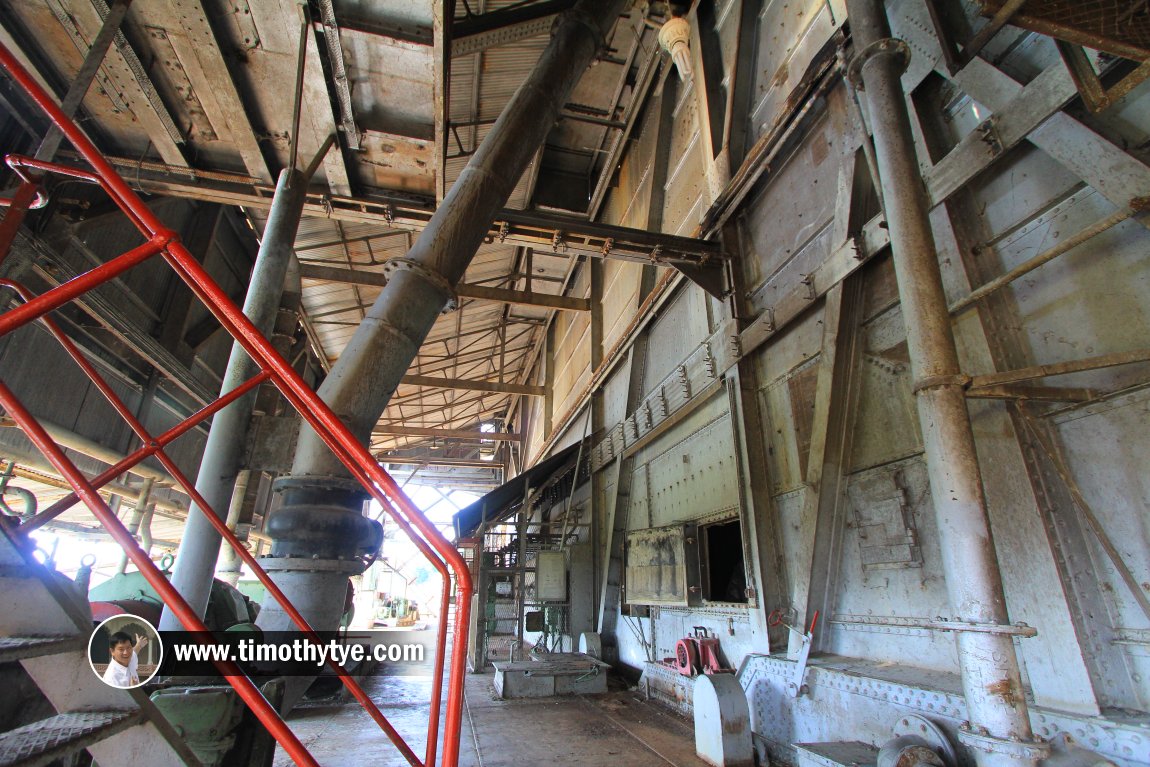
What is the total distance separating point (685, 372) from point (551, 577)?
4.93 m

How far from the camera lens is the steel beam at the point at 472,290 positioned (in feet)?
33.9

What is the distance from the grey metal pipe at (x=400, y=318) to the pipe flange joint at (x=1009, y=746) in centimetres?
329

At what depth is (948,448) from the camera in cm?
273

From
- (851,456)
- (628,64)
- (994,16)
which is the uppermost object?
(628,64)

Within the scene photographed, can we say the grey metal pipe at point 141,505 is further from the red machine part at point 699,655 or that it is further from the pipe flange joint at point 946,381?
the pipe flange joint at point 946,381

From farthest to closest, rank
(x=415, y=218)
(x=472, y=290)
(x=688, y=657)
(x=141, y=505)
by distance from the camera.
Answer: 1. (x=472, y=290)
2. (x=141, y=505)
3. (x=688, y=657)
4. (x=415, y=218)

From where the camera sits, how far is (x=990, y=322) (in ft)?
11.1

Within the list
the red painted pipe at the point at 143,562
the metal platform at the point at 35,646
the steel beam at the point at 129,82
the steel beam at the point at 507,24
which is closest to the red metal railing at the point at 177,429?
the red painted pipe at the point at 143,562

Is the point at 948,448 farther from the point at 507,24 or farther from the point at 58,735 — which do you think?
the point at 507,24

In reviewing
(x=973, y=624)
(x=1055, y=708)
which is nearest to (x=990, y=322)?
(x=973, y=624)

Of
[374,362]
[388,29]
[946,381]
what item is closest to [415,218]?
[388,29]

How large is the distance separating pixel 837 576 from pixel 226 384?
5392 millimetres

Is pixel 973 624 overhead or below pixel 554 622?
overhead

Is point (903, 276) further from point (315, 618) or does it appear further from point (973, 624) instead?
point (315, 618)
